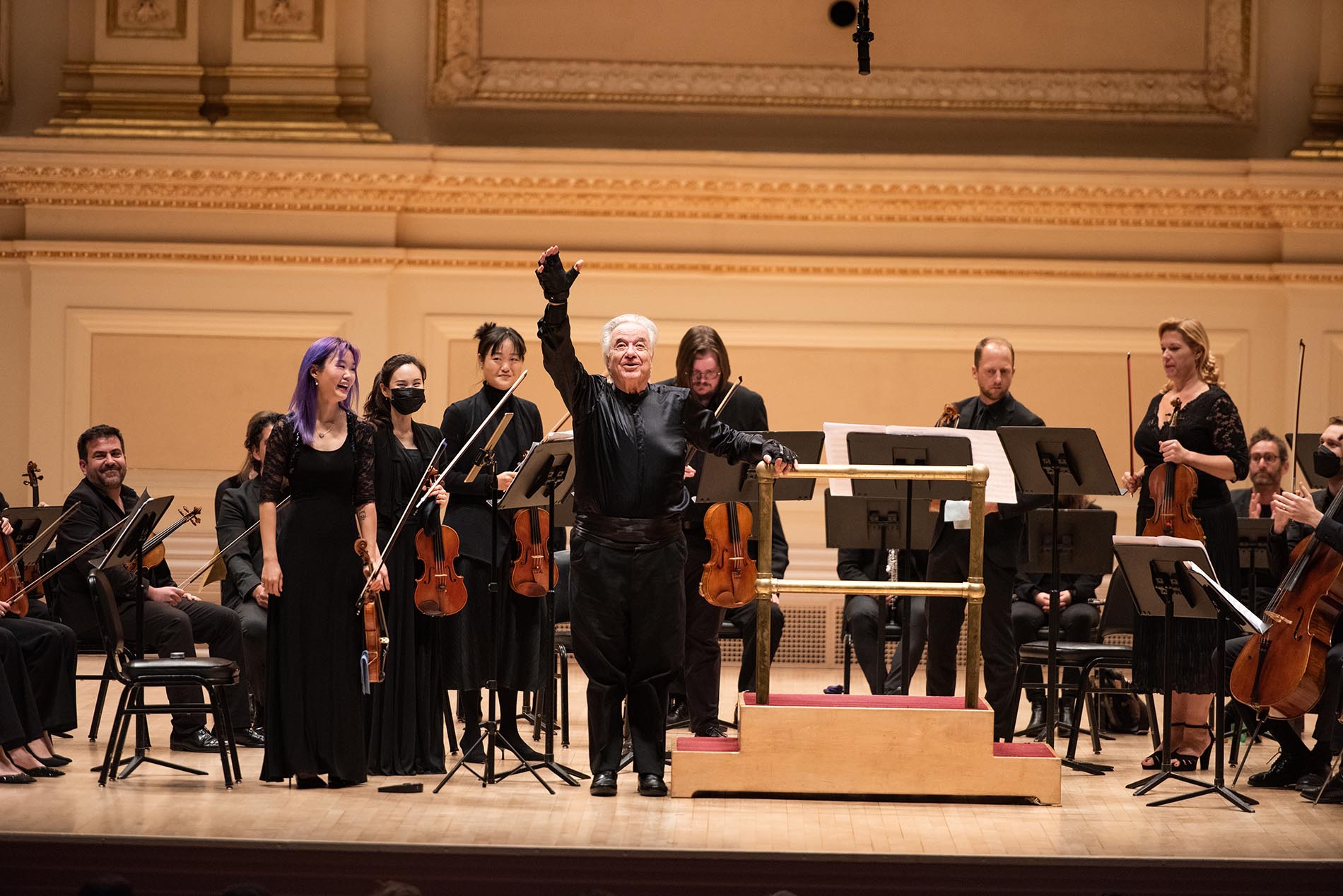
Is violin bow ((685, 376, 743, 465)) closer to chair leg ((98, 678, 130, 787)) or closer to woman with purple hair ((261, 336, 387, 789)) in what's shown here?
woman with purple hair ((261, 336, 387, 789))

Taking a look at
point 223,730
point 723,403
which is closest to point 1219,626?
point 723,403

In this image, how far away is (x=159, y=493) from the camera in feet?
25.0

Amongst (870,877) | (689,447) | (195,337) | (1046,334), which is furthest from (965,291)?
(870,877)

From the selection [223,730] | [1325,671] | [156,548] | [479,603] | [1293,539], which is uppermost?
[1293,539]

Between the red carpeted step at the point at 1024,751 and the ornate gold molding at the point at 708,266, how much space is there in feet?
11.3

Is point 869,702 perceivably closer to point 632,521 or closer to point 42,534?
point 632,521

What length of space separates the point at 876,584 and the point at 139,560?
2335 millimetres

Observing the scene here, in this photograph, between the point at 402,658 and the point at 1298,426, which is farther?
the point at 1298,426

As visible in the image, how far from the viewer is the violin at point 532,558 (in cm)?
496

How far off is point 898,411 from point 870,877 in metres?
4.22

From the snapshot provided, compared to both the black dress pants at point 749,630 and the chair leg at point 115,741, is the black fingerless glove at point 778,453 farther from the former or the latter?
the chair leg at point 115,741

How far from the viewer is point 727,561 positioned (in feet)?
17.0

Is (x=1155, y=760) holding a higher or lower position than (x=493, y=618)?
lower

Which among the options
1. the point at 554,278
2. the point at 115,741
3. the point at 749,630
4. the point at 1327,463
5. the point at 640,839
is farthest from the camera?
the point at 749,630
